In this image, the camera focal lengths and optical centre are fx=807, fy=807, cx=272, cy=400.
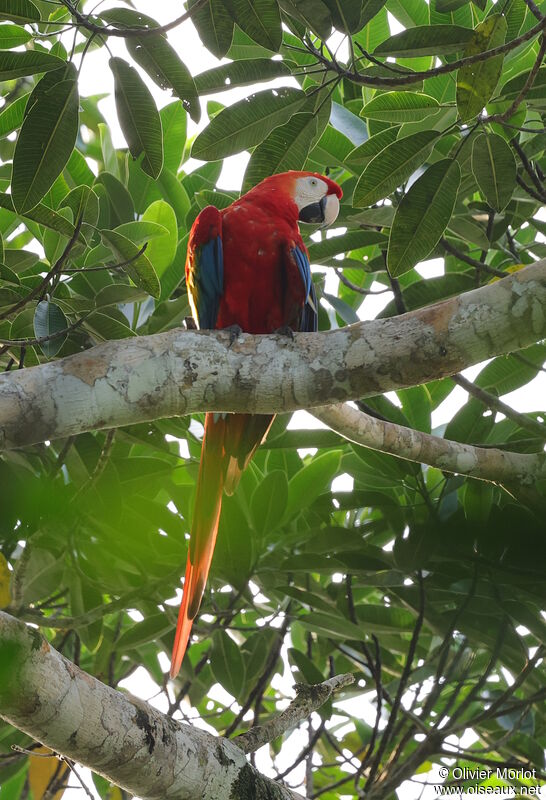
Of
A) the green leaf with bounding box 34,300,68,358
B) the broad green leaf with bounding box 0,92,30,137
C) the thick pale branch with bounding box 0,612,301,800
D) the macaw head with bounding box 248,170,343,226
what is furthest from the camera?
the macaw head with bounding box 248,170,343,226

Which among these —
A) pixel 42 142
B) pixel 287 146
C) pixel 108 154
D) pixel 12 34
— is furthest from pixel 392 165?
pixel 108 154

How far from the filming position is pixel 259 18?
156cm

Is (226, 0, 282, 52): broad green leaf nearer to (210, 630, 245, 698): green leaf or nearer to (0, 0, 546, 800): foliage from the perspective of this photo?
(0, 0, 546, 800): foliage

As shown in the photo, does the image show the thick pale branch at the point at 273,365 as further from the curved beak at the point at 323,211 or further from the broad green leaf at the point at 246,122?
the curved beak at the point at 323,211

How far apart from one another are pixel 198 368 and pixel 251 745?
0.72 metres

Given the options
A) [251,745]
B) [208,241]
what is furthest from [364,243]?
[251,745]

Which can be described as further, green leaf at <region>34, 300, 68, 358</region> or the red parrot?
the red parrot

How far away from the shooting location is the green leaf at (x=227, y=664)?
2283 millimetres

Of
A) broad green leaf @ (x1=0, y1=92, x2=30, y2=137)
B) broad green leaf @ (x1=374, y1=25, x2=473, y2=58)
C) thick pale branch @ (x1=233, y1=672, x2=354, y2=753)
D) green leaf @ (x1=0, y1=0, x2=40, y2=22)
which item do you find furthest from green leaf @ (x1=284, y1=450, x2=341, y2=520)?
green leaf @ (x1=0, y1=0, x2=40, y2=22)

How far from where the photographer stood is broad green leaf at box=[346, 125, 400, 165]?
186cm

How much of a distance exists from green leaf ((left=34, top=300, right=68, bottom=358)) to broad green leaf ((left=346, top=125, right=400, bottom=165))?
0.76 m

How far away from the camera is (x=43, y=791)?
2311 millimetres

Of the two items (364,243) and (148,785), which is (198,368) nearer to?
(148,785)

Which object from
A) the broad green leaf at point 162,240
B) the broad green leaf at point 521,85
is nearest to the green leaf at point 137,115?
the broad green leaf at point 162,240
